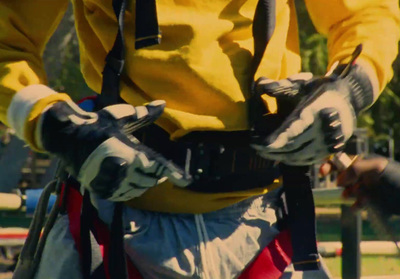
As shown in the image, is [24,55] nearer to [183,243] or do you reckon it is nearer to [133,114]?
[133,114]

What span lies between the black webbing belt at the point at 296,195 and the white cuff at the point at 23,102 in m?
0.44

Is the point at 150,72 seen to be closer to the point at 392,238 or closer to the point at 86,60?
the point at 86,60

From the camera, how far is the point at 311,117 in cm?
178

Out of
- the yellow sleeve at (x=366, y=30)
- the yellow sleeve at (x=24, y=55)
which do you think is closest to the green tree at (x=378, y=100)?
the yellow sleeve at (x=366, y=30)

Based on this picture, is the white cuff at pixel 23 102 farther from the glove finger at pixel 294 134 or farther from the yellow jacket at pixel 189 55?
the glove finger at pixel 294 134

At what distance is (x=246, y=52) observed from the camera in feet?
6.63

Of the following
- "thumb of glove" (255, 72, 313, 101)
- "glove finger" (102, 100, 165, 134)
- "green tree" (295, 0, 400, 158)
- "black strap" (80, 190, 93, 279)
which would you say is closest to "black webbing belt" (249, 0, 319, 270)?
"thumb of glove" (255, 72, 313, 101)

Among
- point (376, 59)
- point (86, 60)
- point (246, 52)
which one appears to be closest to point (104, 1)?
point (86, 60)

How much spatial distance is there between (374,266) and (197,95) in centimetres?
553

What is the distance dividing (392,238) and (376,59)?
392mm

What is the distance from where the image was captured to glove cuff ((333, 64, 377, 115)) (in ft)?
6.17

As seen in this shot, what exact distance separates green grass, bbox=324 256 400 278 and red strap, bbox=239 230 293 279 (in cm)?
451

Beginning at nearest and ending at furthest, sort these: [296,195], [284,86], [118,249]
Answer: [284,86]
[118,249]
[296,195]

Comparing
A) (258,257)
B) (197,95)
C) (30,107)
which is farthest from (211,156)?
(30,107)
